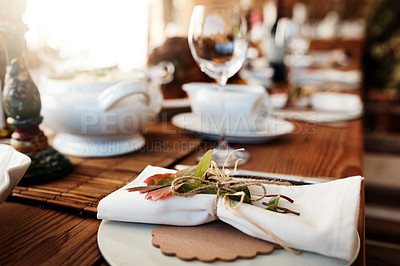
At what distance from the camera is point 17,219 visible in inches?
17.8

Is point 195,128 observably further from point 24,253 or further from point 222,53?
point 24,253

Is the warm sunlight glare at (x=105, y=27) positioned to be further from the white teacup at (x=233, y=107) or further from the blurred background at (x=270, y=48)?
the white teacup at (x=233, y=107)

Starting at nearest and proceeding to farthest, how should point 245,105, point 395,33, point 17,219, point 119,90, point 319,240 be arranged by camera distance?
1. point 319,240
2. point 17,219
3. point 119,90
4. point 245,105
5. point 395,33

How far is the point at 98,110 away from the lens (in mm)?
666

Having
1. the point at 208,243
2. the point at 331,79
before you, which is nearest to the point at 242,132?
the point at 208,243

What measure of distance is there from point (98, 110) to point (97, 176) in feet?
0.44

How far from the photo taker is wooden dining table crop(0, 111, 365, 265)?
38cm

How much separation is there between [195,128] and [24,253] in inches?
19.6

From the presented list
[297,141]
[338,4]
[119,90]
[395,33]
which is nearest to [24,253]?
[119,90]

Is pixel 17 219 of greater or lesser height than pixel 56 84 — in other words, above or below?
below

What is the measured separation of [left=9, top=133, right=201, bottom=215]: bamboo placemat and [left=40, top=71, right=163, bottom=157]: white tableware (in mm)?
41

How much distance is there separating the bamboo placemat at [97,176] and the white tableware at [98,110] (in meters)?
0.04

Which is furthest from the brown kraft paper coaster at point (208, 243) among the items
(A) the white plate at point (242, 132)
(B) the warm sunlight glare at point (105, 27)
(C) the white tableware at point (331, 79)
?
(B) the warm sunlight glare at point (105, 27)

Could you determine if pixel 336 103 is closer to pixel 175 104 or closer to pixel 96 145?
pixel 175 104
